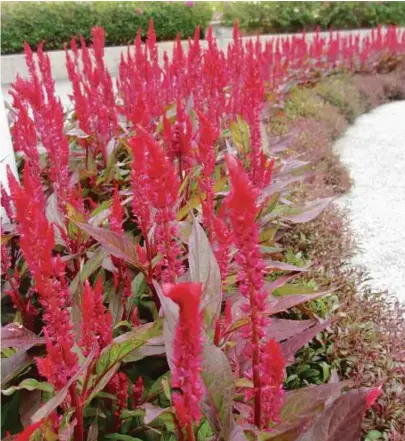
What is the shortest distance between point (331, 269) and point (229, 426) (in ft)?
4.79

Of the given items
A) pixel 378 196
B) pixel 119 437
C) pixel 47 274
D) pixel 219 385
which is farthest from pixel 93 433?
pixel 378 196

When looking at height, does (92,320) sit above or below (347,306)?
above

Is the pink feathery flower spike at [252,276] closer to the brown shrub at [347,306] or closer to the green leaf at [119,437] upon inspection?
the green leaf at [119,437]

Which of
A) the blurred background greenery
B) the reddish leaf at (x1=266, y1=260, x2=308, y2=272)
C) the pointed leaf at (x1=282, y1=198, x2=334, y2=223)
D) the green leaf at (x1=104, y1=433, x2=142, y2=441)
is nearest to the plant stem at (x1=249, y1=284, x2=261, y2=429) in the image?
the green leaf at (x1=104, y1=433, x2=142, y2=441)

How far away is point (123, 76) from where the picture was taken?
2.85m

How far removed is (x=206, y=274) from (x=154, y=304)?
1.39ft

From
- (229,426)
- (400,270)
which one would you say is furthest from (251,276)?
(400,270)

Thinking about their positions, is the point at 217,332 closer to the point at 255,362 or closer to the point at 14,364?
the point at 255,362

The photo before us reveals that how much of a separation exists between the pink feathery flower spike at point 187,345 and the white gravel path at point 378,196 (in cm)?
182

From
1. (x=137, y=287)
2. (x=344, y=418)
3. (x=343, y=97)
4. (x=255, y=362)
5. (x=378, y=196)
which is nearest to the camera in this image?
(x=255, y=362)

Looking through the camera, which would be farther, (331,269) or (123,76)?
(123,76)

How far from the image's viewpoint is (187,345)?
2.38 feet

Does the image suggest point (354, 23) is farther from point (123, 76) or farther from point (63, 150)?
point (63, 150)

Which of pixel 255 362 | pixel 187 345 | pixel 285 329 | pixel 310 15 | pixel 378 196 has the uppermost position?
pixel 310 15
